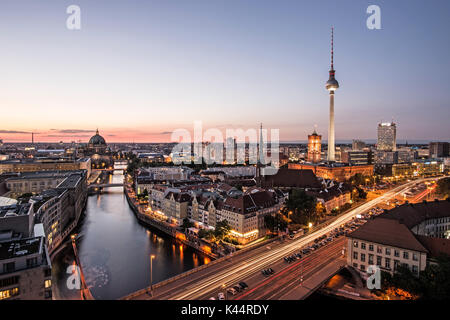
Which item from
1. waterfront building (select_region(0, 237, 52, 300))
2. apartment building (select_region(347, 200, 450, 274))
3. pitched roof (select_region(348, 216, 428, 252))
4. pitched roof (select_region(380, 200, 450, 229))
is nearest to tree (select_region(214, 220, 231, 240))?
apartment building (select_region(347, 200, 450, 274))

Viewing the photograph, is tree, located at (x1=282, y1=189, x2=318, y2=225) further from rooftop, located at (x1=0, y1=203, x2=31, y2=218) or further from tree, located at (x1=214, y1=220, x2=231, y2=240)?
rooftop, located at (x1=0, y1=203, x2=31, y2=218)

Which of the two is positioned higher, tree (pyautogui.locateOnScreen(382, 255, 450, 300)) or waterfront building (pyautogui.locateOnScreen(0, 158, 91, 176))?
waterfront building (pyautogui.locateOnScreen(0, 158, 91, 176))

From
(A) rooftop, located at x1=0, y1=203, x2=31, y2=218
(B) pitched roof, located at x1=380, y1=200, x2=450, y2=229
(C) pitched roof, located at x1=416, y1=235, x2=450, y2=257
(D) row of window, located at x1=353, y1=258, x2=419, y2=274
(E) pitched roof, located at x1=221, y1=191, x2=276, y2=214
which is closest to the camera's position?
(C) pitched roof, located at x1=416, y1=235, x2=450, y2=257

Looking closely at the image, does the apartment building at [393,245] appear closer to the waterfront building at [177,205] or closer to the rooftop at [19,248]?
the waterfront building at [177,205]

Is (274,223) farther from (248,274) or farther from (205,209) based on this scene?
(248,274)

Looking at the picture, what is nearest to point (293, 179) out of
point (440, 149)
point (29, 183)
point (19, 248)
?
point (19, 248)

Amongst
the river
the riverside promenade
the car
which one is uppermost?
the car
